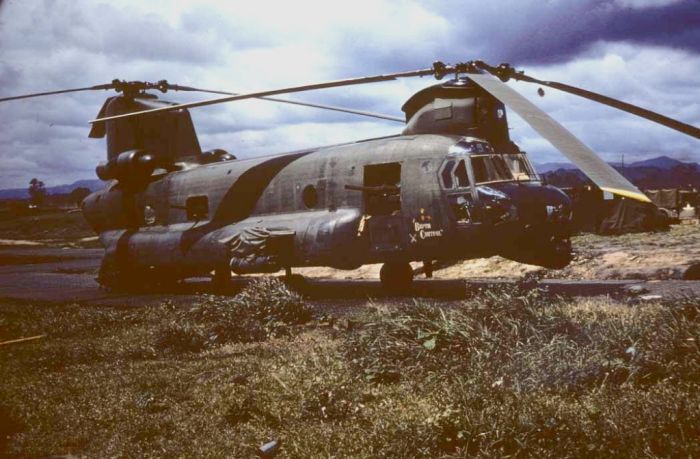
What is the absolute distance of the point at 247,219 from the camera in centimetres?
1535

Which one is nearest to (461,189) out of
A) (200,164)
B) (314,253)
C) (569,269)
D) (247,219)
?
(314,253)

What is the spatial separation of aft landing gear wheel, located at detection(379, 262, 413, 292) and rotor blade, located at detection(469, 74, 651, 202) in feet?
17.5

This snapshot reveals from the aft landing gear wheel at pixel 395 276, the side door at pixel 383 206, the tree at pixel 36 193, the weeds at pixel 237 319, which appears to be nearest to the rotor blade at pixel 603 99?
the side door at pixel 383 206

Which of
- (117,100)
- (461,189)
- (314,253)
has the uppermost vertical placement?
(117,100)

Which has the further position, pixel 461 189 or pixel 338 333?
pixel 461 189

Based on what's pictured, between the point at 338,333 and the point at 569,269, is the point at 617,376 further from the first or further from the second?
the point at 569,269

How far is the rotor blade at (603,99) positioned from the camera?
6552mm

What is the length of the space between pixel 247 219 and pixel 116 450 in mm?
10786

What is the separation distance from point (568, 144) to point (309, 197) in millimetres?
8517

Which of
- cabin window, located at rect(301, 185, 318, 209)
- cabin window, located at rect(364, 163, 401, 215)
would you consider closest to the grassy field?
cabin window, located at rect(364, 163, 401, 215)

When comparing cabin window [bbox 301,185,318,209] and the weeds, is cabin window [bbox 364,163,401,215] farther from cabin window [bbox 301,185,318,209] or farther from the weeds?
the weeds

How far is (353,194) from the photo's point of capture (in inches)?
522

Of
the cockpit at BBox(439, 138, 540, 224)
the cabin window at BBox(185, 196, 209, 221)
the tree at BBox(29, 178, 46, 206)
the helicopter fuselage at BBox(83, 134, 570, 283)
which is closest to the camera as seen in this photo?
the cockpit at BBox(439, 138, 540, 224)

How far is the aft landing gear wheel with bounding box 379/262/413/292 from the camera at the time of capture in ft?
44.6
